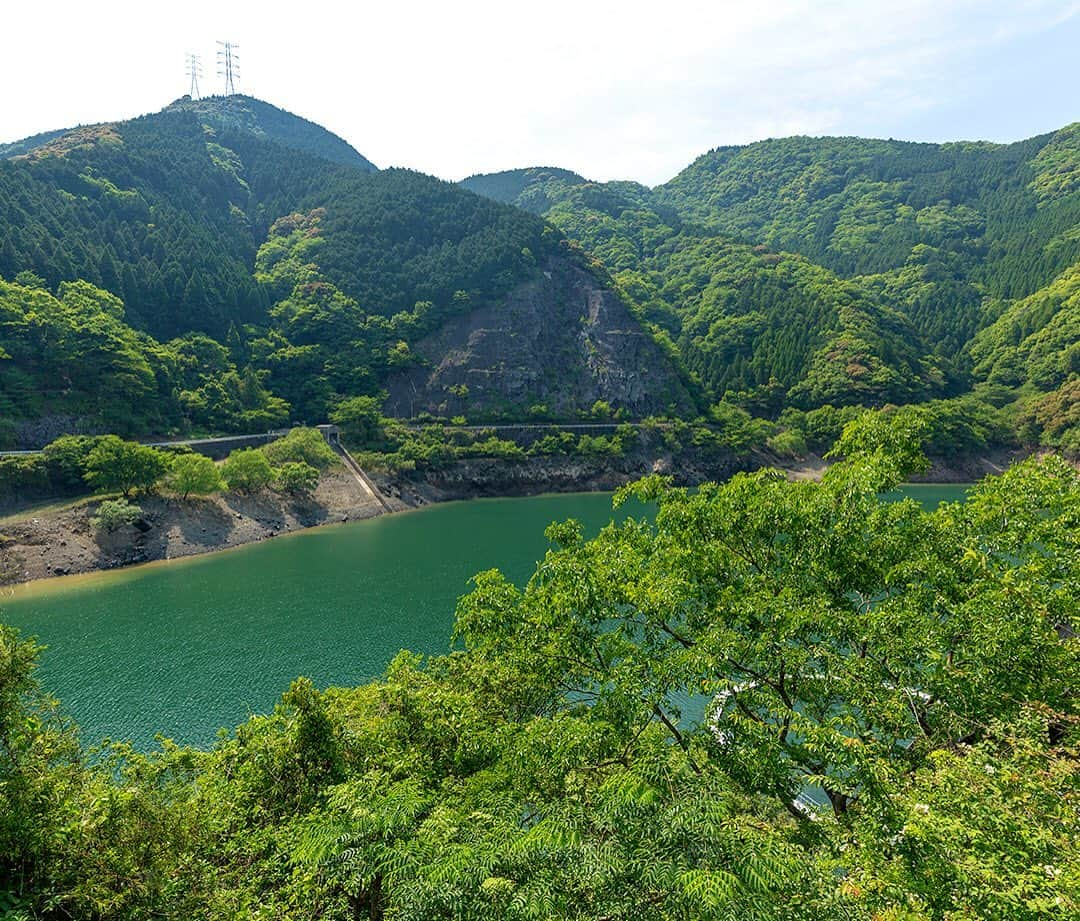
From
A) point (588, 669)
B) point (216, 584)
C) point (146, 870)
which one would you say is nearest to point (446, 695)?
point (588, 669)

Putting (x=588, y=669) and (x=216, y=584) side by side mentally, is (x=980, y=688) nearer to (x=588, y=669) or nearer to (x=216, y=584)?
(x=588, y=669)

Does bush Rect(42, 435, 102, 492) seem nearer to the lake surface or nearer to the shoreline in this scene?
the shoreline

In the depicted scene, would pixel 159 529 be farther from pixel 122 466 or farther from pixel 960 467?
pixel 960 467

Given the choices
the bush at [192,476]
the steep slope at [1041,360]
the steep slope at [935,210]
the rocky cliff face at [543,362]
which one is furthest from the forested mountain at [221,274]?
the steep slope at [935,210]

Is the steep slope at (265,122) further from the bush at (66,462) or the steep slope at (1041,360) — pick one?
the steep slope at (1041,360)

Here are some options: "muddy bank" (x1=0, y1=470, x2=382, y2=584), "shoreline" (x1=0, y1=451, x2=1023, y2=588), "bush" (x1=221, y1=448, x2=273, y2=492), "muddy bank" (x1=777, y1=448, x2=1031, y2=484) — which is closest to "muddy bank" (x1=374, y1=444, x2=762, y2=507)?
"shoreline" (x1=0, y1=451, x2=1023, y2=588)

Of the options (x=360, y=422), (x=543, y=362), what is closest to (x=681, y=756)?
(x=360, y=422)
